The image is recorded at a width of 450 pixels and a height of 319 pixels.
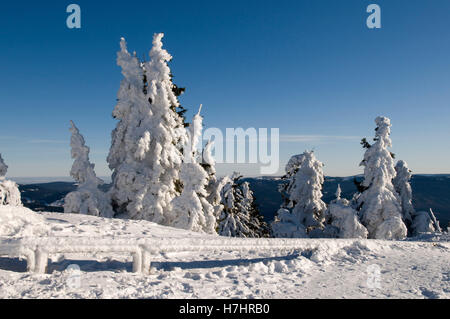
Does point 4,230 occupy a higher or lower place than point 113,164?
lower

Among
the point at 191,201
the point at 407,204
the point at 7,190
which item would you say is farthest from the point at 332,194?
the point at 7,190

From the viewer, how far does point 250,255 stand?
734 centimetres

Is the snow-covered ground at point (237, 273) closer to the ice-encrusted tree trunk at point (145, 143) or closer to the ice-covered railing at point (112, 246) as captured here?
the ice-covered railing at point (112, 246)

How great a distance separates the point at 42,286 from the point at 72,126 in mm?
14214

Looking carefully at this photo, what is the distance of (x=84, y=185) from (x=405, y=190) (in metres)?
25.0

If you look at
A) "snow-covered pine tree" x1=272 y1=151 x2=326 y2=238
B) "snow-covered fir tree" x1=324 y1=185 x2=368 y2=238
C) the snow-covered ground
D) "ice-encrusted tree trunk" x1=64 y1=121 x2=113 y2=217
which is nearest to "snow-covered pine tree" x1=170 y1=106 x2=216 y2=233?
"ice-encrusted tree trunk" x1=64 y1=121 x2=113 y2=217

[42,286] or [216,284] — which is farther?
[216,284]

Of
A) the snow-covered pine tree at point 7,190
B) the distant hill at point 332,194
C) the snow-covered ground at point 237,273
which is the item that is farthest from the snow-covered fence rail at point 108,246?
the distant hill at point 332,194

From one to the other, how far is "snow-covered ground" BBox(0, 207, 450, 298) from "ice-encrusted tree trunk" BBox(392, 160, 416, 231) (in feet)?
59.6

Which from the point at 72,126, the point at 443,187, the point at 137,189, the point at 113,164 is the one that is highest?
the point at 72,126

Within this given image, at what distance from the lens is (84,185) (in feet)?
56.0

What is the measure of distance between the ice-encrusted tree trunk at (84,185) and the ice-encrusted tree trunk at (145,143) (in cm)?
99
